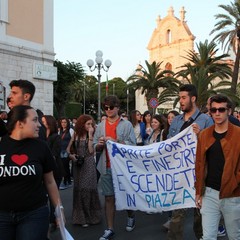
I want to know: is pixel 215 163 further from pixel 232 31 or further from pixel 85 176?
pixel 232 31

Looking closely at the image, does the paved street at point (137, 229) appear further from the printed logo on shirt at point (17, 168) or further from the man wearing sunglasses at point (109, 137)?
the printed logo on shirt at point (17, 168)

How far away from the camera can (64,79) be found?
33.1 metres

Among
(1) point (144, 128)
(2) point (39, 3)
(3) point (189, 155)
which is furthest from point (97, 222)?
(2) point (39, 3)

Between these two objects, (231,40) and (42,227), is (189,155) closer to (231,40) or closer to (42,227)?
(42,227)

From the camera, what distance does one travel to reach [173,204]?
546cm

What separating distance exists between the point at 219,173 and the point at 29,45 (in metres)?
20.7

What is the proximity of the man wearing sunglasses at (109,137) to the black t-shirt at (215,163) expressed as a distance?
207 cm

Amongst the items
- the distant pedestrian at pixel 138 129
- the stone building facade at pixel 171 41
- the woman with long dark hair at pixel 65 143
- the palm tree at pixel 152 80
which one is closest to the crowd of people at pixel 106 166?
the woman with long dark hair at pixel 65 143

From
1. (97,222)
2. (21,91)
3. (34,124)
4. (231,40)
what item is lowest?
(97,222)

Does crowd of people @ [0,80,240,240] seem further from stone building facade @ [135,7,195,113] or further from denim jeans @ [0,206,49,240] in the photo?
stone building facade @ [135,7,195,113]

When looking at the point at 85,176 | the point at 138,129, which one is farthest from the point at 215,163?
the point at 138,129

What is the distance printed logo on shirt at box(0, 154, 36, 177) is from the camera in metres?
3.06

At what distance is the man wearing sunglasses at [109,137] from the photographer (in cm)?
575

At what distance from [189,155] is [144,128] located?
5407 millimetres
